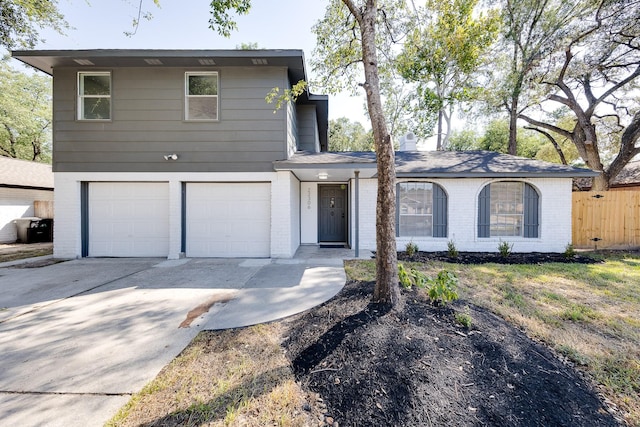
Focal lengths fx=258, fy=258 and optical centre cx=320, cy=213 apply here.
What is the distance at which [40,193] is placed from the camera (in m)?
11.7

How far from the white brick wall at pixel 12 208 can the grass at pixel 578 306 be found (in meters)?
14.0

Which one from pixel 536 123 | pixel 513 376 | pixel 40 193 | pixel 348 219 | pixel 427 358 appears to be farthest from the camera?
pixel 536 123

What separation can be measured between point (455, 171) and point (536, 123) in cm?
1092

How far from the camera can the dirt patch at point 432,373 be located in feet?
6.00

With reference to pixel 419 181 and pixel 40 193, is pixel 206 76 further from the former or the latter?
pixel 40 193

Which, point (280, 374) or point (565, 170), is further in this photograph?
point (565, 170)

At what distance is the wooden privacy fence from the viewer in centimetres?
874

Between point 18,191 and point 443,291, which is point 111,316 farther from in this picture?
point 18,191

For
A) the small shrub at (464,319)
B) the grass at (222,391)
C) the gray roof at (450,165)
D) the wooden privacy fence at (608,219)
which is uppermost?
the gray roof at (450,165)

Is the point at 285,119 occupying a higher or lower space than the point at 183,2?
lower

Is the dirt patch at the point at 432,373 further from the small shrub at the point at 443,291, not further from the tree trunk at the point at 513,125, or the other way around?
the tree trunk at the point at 513,125

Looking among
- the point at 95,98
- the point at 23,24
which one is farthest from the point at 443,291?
the point at 23,24

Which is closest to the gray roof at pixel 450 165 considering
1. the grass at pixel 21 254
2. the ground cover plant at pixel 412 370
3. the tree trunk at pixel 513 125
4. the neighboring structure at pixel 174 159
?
the neighboring structure at pixel 174 159

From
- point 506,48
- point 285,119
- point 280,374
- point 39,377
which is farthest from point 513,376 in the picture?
point 506,48
